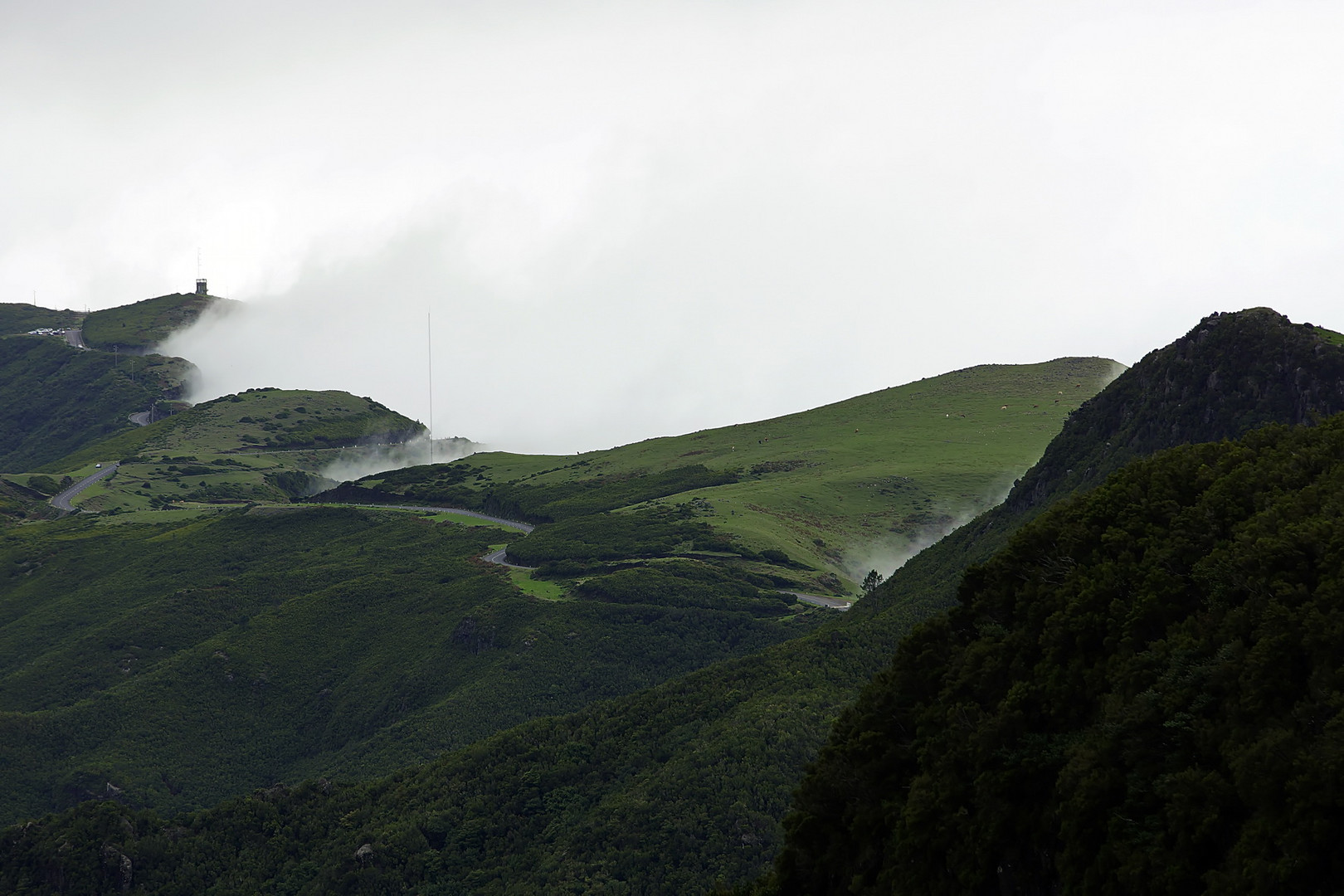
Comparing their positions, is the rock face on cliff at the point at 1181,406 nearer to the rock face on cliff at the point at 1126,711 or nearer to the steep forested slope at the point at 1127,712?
the rock face on cliff at the point at 1126,711

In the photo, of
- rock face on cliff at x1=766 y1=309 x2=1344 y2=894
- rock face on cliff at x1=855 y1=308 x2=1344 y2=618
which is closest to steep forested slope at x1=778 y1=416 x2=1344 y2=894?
rock face on cliff at x1=766 y1=309 x2=1344 y2=894

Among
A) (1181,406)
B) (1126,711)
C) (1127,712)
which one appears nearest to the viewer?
(1127,712)

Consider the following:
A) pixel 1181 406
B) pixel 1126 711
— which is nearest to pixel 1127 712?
→ pixel 1126 711

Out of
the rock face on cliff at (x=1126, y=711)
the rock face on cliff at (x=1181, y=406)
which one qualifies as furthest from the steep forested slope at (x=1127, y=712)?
the rock face on cliff at (x=1181, y=406)

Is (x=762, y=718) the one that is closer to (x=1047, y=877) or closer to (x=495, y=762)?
(x=495, y=762)

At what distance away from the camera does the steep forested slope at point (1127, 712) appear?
43.1m

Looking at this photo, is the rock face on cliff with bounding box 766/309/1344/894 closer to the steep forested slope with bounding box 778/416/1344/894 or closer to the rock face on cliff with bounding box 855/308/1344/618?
the steep forested slope with bounding box 778/416/1344/894

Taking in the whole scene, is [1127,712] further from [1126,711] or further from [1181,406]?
[1181,406]

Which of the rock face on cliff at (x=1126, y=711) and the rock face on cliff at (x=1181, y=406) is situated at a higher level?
the rock face on cliff at (x=1181, y=406)

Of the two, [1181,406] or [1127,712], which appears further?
[1181,406]

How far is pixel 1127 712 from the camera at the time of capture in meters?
49.7

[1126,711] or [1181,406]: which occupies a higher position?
[1181,406]

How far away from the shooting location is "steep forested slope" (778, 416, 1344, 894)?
43.1 metres

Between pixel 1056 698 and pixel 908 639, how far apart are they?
1035cm
